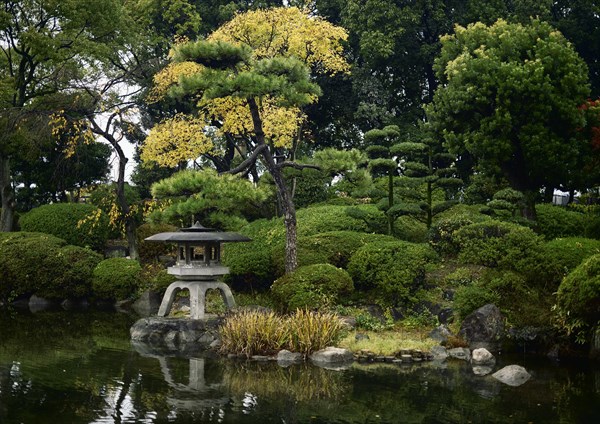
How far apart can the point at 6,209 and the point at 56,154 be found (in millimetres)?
3873

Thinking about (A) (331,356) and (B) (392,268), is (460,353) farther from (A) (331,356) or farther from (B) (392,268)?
(B) (392,268)

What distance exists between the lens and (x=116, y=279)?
22.4m

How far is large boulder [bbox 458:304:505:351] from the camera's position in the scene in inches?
601

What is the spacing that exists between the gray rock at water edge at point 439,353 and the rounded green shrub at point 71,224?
49.0 ft

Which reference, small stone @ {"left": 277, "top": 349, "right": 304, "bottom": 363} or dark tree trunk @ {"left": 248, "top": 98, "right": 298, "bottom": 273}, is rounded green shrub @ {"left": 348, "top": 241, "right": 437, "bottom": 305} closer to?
dark tree trunk @ {"left": 248, "top": 98, "right": 298, "bottom": 273}

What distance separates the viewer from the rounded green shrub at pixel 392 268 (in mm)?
17781

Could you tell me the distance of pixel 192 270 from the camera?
17281mm

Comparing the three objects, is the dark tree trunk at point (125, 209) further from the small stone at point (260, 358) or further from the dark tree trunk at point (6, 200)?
the small stone at point (260, 358)

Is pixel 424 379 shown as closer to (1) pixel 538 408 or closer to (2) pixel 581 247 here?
(1) pixel 538 408

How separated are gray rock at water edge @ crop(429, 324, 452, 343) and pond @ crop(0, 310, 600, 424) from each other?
1.60 m

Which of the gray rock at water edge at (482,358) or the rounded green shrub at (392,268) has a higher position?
the rounded green shrub at (392,268)

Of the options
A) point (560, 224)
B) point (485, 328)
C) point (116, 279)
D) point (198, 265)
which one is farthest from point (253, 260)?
point (560, 224)

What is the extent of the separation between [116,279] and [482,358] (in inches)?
492

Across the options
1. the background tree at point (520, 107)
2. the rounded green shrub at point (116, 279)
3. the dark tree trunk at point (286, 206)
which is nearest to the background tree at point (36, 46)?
the rounded green shrub at point (116, 279)
